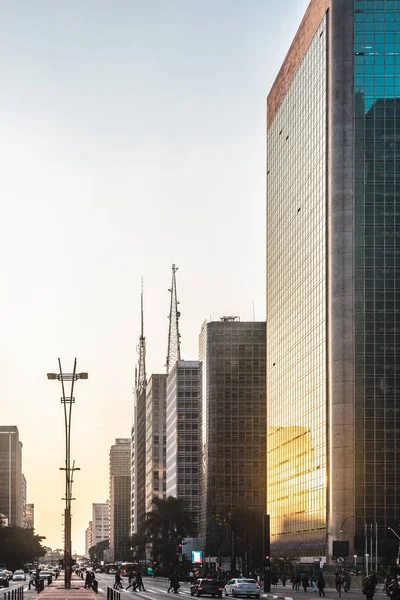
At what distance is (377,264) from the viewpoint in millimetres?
149500

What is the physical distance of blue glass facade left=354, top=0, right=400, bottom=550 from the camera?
14738 centimetres

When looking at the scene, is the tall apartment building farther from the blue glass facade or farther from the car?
the car

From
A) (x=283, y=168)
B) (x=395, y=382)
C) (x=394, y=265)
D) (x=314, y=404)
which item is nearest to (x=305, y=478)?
(x=314, y=404)

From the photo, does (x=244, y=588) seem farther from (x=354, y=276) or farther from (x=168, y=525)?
(x=168, y=525)

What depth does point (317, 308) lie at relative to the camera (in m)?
157

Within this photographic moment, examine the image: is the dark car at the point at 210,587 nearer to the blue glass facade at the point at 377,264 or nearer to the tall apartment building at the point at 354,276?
the tall apartment building at the point at 354,276

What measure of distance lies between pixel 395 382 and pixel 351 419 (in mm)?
7731

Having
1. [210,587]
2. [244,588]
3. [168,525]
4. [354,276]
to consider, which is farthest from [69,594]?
[168,525]

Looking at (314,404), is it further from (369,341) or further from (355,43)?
(355,43)

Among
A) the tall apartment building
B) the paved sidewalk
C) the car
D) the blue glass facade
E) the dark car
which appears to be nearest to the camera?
the paved sidewalk

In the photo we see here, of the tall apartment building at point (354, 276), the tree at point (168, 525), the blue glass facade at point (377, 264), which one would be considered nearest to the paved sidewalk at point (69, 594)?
the tall apartment building at point (354, 276)

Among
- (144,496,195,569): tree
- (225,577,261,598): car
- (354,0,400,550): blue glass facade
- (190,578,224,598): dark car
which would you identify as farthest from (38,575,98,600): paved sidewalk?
(144,496,195,569): tree

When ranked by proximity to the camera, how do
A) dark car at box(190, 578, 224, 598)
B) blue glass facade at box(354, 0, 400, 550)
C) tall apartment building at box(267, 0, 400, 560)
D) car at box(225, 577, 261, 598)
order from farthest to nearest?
blue glass facade at box(354, 0, 400, 550)
tall apartment building at box(267, 0, 400, 560)
car at box(225, 577, 261, 598)
dark car at box(190, 578, 224, 598)

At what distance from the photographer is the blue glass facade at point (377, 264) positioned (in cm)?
14738
